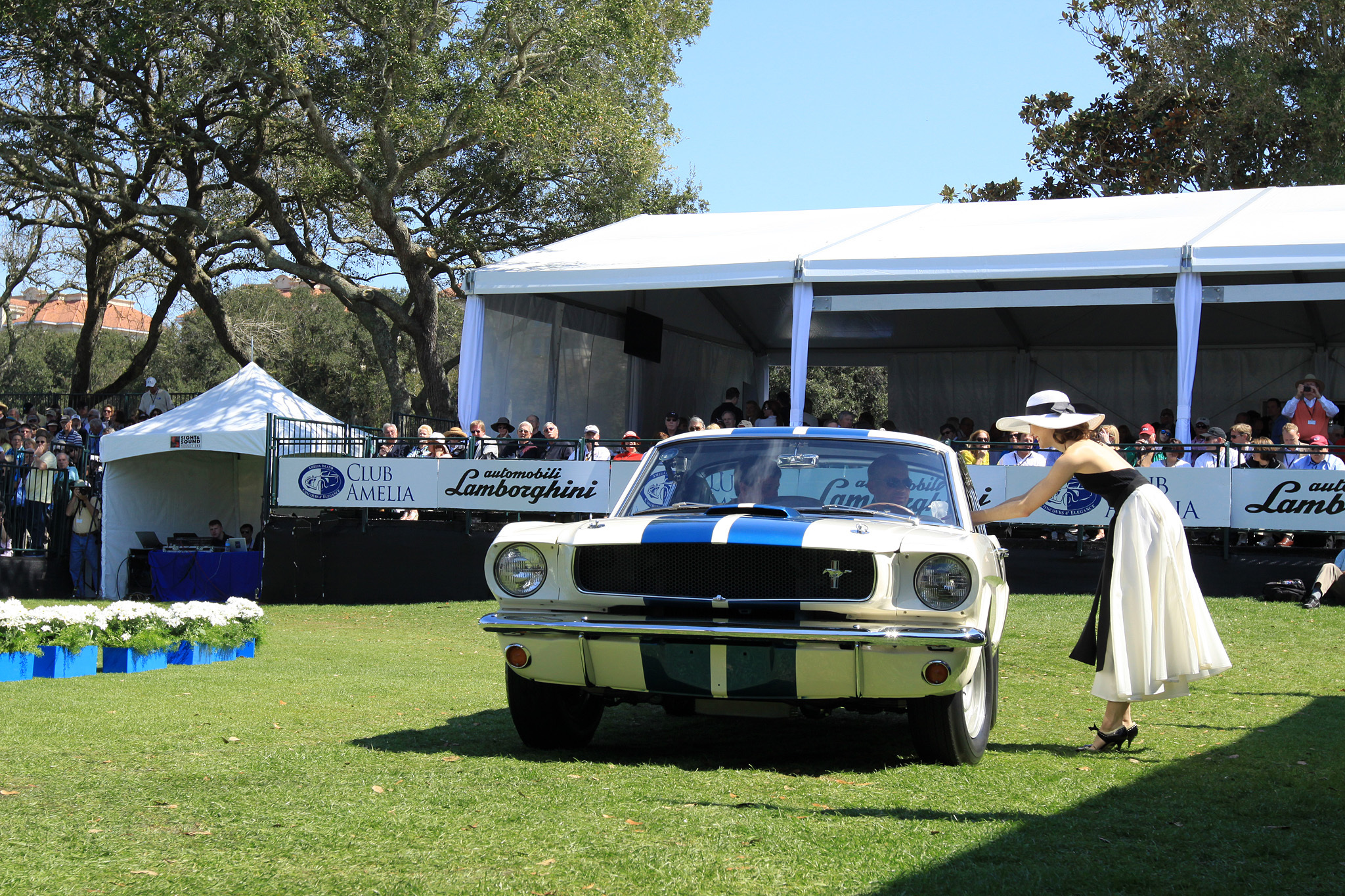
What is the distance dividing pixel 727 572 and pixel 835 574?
467 millimetres

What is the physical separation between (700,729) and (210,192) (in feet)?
86.8

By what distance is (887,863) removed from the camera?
3955 millimetres

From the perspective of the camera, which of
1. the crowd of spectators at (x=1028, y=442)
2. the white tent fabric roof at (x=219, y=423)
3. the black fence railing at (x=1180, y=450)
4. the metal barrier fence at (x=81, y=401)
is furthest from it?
the metal barrier fence at (x=81, y=401)

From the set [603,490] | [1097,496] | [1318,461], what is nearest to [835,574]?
[1097,496]

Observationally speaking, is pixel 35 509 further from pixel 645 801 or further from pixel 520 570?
pixel 645 801

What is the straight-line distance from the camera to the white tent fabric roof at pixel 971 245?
52.3ft

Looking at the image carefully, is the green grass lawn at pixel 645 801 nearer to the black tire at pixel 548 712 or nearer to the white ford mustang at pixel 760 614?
the black tire at pixel 548 712

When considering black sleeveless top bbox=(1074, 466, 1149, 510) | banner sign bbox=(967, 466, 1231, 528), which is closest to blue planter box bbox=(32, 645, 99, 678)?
black sleeveless top bbox=(1074, 466, 1149, 510)

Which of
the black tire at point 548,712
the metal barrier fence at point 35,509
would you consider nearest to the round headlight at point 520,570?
the black tire at point 548,712

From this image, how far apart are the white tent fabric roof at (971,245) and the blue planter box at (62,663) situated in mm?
9697

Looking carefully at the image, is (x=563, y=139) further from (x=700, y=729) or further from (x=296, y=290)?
(x=296, y=290)

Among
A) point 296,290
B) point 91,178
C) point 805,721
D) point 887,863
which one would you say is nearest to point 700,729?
point 805,721

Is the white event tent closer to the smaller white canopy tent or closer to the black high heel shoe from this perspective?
the smaller white canopy tent

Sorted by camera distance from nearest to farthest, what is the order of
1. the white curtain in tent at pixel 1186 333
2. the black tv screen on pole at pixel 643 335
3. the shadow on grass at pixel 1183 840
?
the shadow on grass at pixel 1183 840 < the white curtain in tent at pixel 1186 333 < the black tv screen on pole at pixel 643 335
